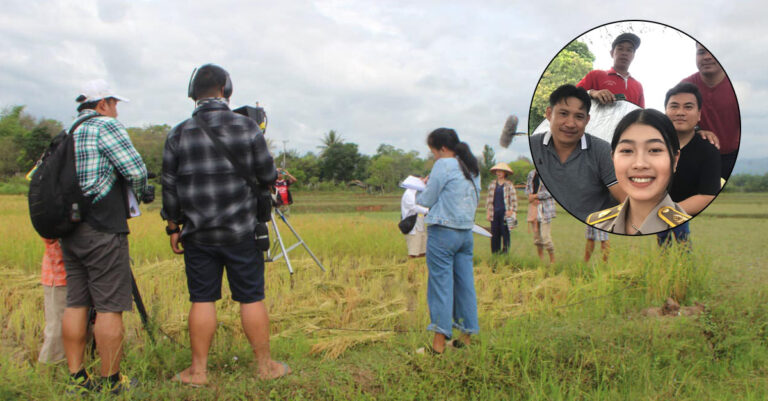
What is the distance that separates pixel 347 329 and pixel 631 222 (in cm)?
275

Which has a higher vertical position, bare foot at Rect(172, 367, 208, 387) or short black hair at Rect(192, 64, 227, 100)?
short black hair at Rect(192, 64, 227, 100)

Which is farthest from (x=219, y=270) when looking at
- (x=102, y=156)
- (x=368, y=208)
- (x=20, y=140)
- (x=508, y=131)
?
(x=20, y=140)

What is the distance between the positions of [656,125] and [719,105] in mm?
168

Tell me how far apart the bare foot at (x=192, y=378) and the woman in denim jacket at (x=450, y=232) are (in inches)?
53.0

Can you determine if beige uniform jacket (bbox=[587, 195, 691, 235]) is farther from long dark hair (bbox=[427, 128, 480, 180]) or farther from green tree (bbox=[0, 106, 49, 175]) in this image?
green tree (bbox=[0, 106, 49, 175])

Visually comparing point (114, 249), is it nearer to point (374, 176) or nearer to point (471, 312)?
point (471, 312)

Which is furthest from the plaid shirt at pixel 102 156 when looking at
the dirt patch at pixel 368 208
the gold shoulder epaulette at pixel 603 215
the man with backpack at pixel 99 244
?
the dirt patch at pixel 368 208

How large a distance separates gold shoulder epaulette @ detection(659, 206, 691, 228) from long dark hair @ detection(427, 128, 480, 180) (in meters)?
2.25

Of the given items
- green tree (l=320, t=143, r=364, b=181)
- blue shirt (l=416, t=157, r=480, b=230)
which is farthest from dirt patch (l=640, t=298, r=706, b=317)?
green tree (l=320, t=143, r=364, b=181)

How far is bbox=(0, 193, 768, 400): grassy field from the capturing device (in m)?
2.54

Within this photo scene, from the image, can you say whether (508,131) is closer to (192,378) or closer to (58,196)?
(192,378)

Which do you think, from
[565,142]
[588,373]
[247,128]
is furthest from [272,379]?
[565,142]

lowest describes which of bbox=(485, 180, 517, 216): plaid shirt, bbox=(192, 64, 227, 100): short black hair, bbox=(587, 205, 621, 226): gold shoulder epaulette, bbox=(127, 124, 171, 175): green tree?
bbox=(485, 180, 517, 216): plaid shirt

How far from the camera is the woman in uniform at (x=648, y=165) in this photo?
90cm
